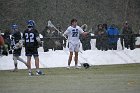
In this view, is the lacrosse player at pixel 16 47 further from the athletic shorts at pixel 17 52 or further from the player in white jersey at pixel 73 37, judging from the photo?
the player in white jersey at pixel 73 37

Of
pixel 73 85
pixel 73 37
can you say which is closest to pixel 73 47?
pixel 73 37

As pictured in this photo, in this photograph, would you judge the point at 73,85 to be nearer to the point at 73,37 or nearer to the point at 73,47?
the point at 73,47

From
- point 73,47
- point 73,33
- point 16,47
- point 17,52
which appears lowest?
point 17,52

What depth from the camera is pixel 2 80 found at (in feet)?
69.4

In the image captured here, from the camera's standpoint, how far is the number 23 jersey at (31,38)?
24.1 meters

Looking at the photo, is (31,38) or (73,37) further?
(73,37)

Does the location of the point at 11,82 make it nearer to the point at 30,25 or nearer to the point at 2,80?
the point at 2,80

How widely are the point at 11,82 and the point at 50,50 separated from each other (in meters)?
10.3

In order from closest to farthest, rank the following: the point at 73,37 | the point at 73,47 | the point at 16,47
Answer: the point at 16,47
the point at 73,47
the point at 73,37

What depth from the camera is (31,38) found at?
2420cm

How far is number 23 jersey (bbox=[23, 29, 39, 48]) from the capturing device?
24.1 m

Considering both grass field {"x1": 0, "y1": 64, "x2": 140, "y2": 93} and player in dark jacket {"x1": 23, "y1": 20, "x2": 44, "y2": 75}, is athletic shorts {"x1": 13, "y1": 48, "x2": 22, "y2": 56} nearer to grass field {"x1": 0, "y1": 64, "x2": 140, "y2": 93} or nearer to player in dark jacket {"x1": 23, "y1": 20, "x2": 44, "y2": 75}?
player in dark jacket {"x1": 23, "y1": 20, "x2": 44, "y2": 75}

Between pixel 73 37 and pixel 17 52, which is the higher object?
pixel 73 37

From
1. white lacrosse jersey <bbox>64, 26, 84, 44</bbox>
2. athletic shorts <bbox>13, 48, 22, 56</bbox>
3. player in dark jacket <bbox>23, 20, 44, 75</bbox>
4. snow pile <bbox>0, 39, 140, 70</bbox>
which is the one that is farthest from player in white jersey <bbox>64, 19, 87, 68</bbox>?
player in dark jacket <bbox>23, 20, 44, 75</bbox>
